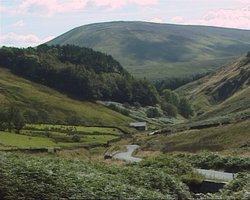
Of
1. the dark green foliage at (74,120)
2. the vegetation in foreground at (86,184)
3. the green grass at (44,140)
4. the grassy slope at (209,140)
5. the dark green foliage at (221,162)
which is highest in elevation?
the vegetation in foreground at (86,184)

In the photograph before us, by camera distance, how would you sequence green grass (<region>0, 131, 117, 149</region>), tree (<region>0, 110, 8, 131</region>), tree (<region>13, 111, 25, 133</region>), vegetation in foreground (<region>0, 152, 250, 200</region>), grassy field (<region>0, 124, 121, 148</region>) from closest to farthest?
vegetation in foreground (<region>0, 152, 250, 200</region>) < green grass (<region>0, 131, 117, 149</region>) < grassy field (<region>0, 124, 121, 148</region>) < tree (<region>0, 110, 8, 131</region>) < tree (<region>13, 111, 25, 133</region>)

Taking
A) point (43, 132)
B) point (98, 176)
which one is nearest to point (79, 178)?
point (98, 176)

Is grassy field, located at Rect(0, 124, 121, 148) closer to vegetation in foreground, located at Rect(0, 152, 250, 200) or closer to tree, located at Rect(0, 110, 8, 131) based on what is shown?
tree, located at Rect(0, 110, 8, 131)

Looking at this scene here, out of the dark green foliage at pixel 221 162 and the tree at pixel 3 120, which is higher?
the dark green foliage at pixel 221 162

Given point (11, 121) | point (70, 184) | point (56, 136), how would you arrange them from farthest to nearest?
point (56, 136) < point (11, 121) < point (70, 184)

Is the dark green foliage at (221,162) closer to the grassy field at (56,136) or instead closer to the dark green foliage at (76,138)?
the grassy field at (56,136)

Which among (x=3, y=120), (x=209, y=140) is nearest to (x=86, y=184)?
(x=209, y=140)

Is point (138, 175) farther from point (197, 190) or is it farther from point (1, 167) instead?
point (1, 167)

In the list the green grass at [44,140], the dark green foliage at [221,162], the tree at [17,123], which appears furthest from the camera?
the tree at [17,123]

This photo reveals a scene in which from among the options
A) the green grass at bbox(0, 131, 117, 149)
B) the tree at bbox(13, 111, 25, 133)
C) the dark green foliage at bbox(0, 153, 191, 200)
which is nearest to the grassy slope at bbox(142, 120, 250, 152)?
the green grass at bbox(0, 131, 117, 149)

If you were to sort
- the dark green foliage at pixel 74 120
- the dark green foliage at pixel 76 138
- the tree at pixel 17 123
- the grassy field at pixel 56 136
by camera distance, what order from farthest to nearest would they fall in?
the dark green foliage at pixel 74 120, the tree at pixel 17 123, the dark green foliage at pixel 76 138, the grassy field at pixel 56 136

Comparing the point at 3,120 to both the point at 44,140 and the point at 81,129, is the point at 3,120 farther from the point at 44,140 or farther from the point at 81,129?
the point at 81,129

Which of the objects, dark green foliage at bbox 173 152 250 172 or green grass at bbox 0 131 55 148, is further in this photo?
green grass at bbox 0 131 55 148

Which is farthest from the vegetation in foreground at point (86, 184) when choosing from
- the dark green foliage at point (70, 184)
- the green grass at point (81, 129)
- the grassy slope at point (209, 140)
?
the green grass at point (81, 129)
